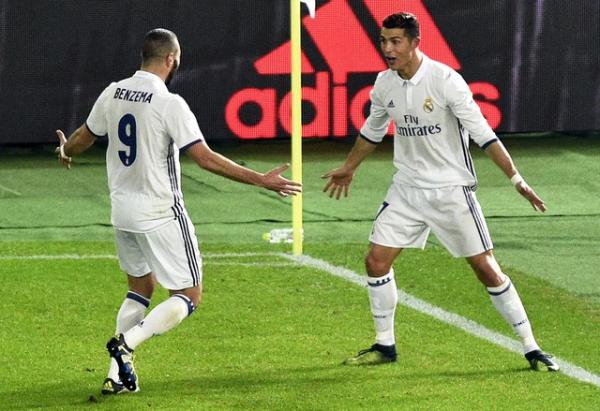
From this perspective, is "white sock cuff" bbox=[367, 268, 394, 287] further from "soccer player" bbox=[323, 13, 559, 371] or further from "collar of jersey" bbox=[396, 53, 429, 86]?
"collar of jersey" bbox=[396, 53, 429, 86]

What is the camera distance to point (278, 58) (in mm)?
16484

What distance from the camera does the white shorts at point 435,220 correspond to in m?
8.84

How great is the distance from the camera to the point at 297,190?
25.2ft

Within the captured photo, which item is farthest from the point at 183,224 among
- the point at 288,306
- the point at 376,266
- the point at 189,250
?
the point at 288,306

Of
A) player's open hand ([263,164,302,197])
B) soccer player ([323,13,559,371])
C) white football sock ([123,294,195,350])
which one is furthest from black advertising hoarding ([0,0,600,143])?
player's open hand ([263,164,302,197])

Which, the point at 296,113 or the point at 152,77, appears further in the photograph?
the point at 296,113

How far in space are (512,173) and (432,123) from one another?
59 cm

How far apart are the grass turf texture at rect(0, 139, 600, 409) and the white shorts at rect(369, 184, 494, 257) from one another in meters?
0.72

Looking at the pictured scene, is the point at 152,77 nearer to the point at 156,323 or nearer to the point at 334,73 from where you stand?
the point at 156,323

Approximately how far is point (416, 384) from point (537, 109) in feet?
29.5

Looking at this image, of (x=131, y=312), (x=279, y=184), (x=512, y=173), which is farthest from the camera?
(x=512, y=173)

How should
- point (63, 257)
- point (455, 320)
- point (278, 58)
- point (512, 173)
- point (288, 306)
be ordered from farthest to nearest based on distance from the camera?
1. point (278, 58)
2. point (63, 257)
3. point (288, 306)
4. point (455, 320)
5. point (512, 173)

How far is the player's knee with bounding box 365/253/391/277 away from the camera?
898cm

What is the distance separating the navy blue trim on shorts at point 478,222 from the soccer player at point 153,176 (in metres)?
1.73
